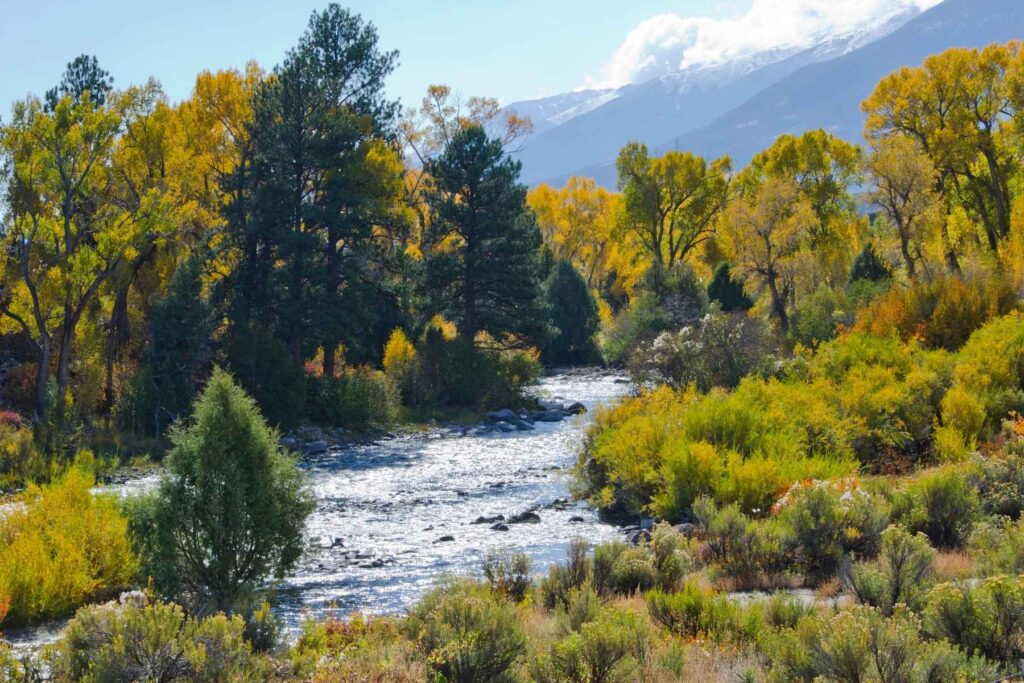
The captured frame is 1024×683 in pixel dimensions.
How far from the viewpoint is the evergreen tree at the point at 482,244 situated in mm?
33375

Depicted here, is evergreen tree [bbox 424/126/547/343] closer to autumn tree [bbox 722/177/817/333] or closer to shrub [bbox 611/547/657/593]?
autumn tree [bbox 722/177/817/333]

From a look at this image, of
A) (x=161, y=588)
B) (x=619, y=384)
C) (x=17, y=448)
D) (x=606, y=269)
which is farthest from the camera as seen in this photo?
(x=606, y=269)

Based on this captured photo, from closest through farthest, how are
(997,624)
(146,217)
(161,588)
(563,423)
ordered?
(997,624) < (161,588) < (146,217) < (563,423)

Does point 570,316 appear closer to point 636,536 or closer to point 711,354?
point 711,354

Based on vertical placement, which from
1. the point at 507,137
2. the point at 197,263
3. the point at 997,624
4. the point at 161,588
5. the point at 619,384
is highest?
the point at 507,137

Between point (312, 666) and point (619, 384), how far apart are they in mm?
32361

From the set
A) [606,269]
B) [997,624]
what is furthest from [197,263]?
[606,269]

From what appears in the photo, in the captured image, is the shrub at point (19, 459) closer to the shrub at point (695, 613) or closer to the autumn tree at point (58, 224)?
the autumn tree at point (58, 224)

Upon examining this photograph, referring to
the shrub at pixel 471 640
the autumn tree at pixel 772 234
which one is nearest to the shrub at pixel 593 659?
the shrub at pixel 471 640

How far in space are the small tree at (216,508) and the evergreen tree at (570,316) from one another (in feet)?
127

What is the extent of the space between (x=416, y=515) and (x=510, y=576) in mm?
6635

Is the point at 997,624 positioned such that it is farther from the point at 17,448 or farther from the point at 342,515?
the point at 17,448

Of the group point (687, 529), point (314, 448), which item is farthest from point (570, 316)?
point (687, 529)

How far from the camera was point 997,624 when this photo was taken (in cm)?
584
